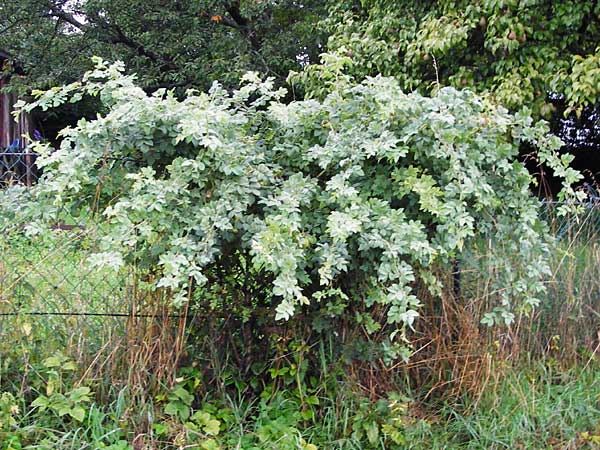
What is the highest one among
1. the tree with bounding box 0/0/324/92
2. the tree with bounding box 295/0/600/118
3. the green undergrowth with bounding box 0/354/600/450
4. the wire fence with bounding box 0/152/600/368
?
the tree with bounding box 0/0/324/92

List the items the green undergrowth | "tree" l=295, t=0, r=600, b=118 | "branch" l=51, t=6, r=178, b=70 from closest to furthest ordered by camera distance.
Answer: the green undergrowth
"tree" l=295, t=0, r=600, b=118
"branch" l=51, t=6, r=178, b=70

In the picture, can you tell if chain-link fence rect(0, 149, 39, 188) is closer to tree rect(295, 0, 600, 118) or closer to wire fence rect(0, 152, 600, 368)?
wire fence rect(0, 152, 600, 368)

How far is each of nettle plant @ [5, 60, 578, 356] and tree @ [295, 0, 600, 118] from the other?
255cm

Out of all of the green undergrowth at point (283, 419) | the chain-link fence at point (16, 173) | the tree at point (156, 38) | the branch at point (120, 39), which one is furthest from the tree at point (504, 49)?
the branch at point (120, 39)

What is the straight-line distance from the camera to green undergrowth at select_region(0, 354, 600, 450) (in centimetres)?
272

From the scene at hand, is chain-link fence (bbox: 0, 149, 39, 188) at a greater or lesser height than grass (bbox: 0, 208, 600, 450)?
greater

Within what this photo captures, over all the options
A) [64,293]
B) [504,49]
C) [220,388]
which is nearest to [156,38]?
[504,49]

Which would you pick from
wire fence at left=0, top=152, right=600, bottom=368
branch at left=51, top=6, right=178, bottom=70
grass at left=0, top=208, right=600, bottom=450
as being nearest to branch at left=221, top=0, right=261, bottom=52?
branch at left=51, top=6, right=178, bottom=70

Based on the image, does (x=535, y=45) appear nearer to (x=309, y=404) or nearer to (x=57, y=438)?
(x=309, y=404)

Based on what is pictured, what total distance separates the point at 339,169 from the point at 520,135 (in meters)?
0.87

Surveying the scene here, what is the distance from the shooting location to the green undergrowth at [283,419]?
2.72 meters

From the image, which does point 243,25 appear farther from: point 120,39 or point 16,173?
point 16,173

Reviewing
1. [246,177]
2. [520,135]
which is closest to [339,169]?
[246,177]

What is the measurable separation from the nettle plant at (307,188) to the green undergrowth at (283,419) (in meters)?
0.45
